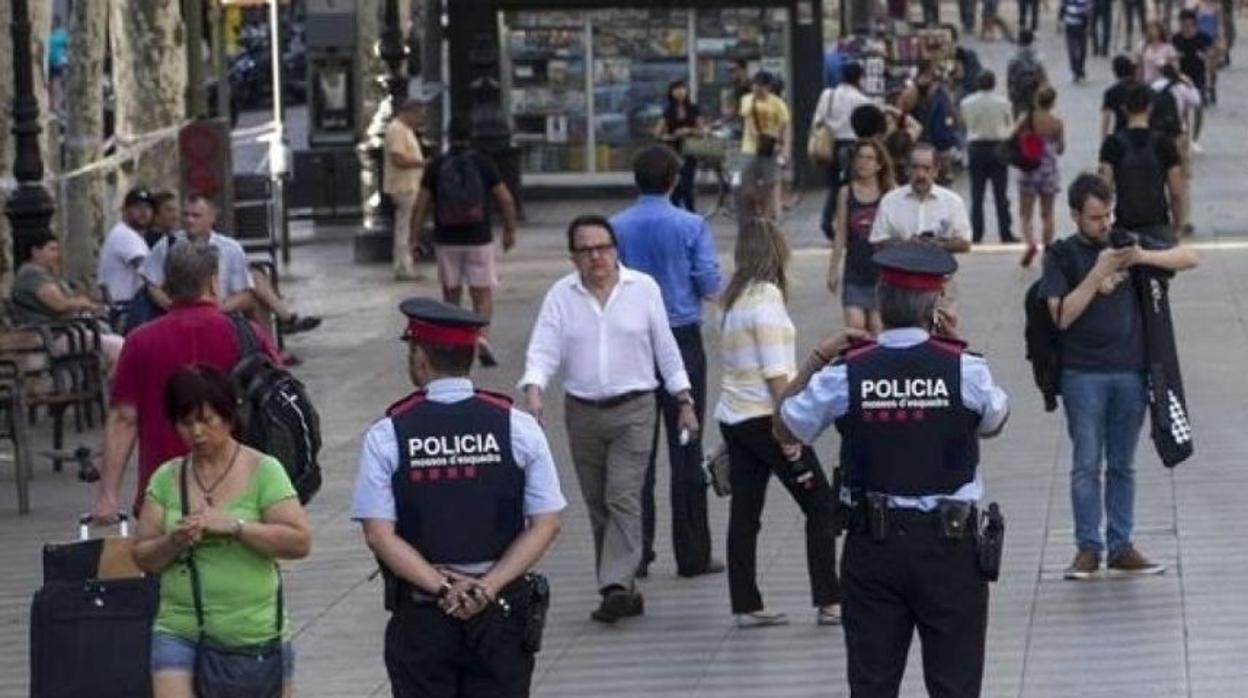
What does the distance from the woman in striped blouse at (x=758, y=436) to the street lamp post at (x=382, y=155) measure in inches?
645

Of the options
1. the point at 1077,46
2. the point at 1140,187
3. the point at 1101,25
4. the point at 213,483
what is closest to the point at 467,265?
the point at 1140,187

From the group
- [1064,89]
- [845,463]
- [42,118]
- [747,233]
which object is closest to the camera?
[845,463]

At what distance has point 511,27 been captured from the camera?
35.3m

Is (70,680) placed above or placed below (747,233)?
below

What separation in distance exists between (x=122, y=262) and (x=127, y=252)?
189 mm

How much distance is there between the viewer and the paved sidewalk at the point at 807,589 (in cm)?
1162

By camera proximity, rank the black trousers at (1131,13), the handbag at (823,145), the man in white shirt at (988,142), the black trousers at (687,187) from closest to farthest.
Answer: the man in white shirt at (988,142) < the handbag at (823,145) < the black trousers at (687,187) < the black trousers at (1131,13)

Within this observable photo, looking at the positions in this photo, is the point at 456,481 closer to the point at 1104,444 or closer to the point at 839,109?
the point at 1104,444

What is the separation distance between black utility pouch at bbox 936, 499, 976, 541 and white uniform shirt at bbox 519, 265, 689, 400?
3.54 m

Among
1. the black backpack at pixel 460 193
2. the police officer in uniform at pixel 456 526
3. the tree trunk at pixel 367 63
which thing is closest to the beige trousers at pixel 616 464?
the police officer in uniform at pixel 456 526

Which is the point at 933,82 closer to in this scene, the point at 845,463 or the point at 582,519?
the point at 582,519

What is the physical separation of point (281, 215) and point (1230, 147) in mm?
14225

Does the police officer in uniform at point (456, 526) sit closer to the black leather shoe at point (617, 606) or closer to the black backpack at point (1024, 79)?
the black leather shoe at point (617, 606)

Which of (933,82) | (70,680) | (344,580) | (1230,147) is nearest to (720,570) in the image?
(344,580)
